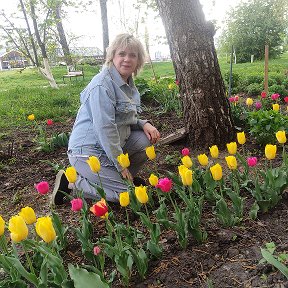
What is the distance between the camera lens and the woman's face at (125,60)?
2.92 m

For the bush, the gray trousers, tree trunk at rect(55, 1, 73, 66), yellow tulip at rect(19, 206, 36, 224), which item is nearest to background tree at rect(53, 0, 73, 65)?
tree trunk at rect(55, 1, 73, 66)

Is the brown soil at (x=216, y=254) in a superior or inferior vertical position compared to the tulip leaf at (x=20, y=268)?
inferior

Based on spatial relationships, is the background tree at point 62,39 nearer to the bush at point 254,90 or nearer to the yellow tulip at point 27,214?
the bush at point 254,90

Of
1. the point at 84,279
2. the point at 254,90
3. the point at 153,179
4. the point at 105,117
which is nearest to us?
the point at 84,279

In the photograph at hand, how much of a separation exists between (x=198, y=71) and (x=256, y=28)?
798 inches

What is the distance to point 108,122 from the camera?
277cm

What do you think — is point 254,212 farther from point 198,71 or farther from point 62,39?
point 62,39

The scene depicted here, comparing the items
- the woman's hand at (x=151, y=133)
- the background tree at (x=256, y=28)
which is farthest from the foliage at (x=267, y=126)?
the background tree at (x=256, y=28)

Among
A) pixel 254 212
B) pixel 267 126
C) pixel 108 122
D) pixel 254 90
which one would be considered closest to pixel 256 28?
pixel 254 90

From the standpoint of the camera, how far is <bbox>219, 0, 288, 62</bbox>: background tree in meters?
21.5

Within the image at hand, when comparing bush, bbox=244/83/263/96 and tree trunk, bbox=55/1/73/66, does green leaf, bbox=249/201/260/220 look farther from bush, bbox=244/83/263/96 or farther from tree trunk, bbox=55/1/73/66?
tree trunk, bbox=55/1/73/66

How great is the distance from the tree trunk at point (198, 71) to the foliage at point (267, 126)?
0.94ft

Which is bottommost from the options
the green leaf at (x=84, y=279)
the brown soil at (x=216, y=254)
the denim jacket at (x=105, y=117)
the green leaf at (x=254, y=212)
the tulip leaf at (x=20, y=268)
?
the brown soil at (x=216, y=254)

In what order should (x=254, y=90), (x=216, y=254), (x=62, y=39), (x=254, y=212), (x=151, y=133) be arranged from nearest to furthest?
(x=216, y=254) → (x=254, y=212) → (x=151, y=133) → (x=254, y=90) → (x=62, y=39)
